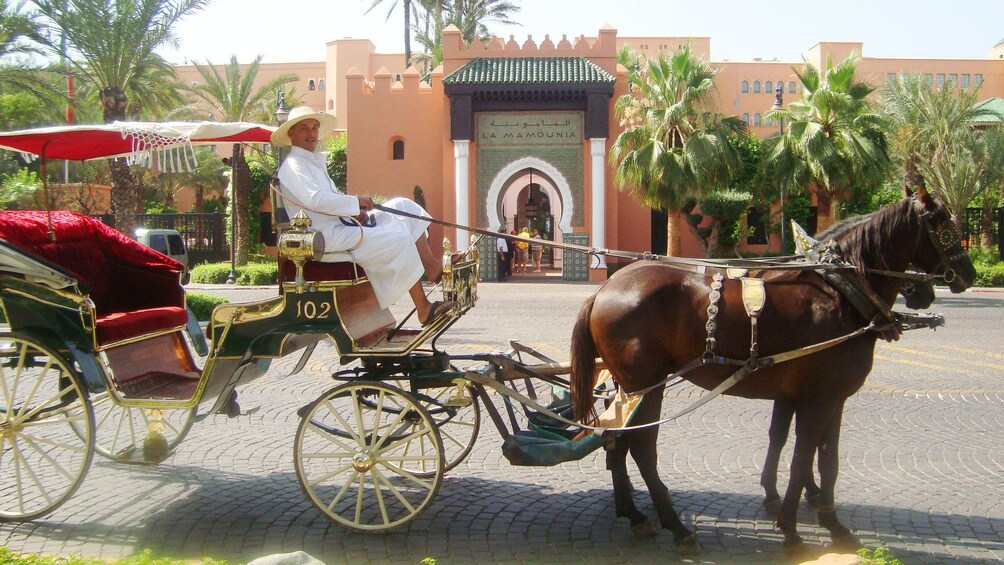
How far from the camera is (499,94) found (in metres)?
27.7

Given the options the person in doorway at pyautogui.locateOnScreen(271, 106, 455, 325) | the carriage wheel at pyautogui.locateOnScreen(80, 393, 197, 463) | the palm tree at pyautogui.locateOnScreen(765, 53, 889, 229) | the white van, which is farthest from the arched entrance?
the person in doorway at pyautogui.locateOnScreen(271, 106, 455, 325)

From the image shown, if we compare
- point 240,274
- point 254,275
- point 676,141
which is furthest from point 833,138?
point 240,274

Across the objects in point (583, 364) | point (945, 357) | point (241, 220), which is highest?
point (241, 220)

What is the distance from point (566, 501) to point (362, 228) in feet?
6.73

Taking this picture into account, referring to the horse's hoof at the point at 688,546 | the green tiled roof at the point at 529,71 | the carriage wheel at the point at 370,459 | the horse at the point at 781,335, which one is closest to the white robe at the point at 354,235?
the carriage wheel at the point at 370,459

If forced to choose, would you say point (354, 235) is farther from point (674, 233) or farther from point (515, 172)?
point (515, 172)

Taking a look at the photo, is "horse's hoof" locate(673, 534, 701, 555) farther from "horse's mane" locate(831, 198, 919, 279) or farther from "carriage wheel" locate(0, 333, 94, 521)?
"carriage wheel" locate(0, 333, 94, 521)

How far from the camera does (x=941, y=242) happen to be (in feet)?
14.7

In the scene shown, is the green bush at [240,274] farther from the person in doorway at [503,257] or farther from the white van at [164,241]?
the person in doorway at [503,257]

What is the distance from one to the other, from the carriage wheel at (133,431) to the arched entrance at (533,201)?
66.5 feet

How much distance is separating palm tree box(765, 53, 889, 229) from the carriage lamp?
17278mm

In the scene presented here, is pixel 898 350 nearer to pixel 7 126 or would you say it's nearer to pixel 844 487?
pixel 844 487

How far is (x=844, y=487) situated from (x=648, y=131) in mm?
18453

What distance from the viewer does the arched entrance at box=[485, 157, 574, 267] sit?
28188mm
